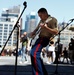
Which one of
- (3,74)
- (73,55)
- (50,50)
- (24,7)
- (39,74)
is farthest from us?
(73,55)

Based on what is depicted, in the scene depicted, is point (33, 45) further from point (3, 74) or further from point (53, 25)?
Result: point (3, 74)

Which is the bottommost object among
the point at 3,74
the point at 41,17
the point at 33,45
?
the point at 3,74

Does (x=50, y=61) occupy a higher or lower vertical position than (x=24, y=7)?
lower

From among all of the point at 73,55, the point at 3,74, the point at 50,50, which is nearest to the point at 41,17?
the point at 3,74

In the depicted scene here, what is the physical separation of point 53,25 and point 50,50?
361 inches

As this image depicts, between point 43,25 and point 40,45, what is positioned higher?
point 43,25

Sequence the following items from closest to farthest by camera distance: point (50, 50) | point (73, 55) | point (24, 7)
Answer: point (24, 7) → point (50, 50) → point (73, 55)

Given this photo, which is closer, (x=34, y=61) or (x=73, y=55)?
(x=34, y=61)

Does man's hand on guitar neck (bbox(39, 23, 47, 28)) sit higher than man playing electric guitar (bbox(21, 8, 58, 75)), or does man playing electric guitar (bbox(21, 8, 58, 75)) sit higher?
man's hand on guitar neck (bbox(39, 23, 47, 28))

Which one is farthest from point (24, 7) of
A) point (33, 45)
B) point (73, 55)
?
point (73, 55)

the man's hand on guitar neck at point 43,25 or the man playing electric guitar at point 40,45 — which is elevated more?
the man's hand on guitar neck at point 43,25

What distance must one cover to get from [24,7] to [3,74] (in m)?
2.76

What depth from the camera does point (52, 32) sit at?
609 centimetres

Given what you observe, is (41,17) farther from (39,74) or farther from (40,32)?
(39,74)
